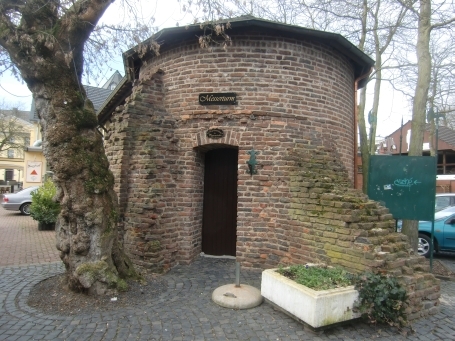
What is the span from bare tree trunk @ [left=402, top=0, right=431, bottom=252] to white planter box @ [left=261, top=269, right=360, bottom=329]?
4251 mm

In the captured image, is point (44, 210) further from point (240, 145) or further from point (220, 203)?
point (240, 145)

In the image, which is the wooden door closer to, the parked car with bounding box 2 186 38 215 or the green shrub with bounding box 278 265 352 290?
the green shrub with bounding box 278 265 352 290

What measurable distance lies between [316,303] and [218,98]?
421 cm

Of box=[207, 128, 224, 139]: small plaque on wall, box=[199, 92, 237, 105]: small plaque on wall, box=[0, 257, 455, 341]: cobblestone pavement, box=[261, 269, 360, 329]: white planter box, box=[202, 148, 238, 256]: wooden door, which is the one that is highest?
box=[199, 92, 237, 105]: small plaque on wall

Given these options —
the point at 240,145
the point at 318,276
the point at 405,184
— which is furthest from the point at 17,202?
the point at 405,184

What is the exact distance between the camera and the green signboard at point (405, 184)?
621 cm

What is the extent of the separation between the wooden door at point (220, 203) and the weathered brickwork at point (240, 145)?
0.69 feet

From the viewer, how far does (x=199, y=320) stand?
4.07 meters

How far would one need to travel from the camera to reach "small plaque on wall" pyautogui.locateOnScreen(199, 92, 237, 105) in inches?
250

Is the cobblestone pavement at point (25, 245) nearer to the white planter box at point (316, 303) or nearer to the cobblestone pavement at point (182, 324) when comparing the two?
the cobblestone pavement at point (182, 324)

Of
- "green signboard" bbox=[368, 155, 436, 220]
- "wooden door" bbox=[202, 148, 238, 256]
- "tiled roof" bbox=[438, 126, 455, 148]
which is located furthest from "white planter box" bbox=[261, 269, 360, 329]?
"tiled roof" bbox=[438, 126, 455, 148]

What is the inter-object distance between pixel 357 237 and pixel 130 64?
254 inches

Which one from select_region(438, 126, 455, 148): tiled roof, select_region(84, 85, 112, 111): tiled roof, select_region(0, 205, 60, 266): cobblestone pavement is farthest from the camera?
select_region(438, 126, 455, 148): tiled roof

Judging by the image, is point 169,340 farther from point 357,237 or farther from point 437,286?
point 437,286
